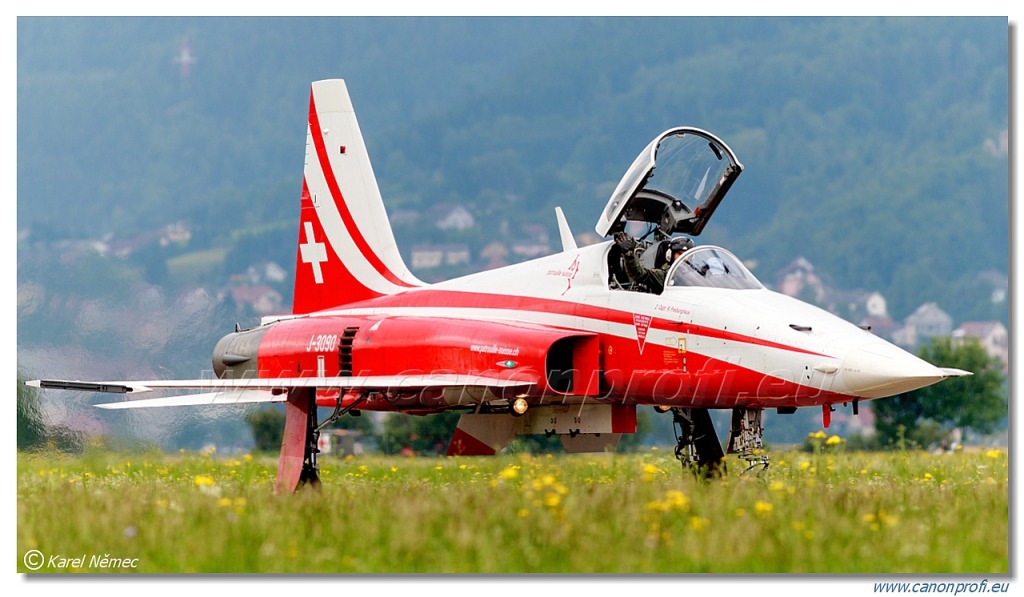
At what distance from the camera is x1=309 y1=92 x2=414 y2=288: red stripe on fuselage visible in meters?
16.3

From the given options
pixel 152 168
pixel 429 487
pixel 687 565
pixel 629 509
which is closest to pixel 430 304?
pixel 429 487

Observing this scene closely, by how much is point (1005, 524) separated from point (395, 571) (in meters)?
4.17

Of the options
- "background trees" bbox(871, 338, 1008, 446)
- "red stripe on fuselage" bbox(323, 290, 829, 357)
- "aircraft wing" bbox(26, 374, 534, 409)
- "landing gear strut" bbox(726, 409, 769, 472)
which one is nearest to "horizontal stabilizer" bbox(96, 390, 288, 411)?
"aircraft wing" bbox(26, 374, 534, 409)

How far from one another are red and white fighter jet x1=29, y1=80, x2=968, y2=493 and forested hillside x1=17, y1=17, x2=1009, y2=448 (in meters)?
91.7

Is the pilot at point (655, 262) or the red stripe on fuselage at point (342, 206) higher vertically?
the red stripe on fuselage at point (342, 206)

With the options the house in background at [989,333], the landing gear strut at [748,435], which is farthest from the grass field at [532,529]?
the house in background at [989,333]

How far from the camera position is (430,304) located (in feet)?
48.5

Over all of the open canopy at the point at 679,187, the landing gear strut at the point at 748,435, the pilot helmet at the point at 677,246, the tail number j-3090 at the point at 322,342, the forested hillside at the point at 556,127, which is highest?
the forested hillside at the point at 556,127

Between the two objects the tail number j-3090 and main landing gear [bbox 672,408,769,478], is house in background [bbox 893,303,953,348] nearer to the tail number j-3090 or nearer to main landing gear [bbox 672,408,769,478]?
main landing gear [bbox 672,408,769,478]

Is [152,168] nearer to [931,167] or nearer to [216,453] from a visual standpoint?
[931,167]

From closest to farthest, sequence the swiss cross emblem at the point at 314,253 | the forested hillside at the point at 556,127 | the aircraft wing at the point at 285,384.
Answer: the aircraft wing at the point at 285,384 → the swiss cross emblem at the point at 314,253 → the forested hillside at the point at 556,127

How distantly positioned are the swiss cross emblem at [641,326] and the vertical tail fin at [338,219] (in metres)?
4.43

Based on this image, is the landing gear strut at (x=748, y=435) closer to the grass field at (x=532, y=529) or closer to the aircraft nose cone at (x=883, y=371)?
the grass field at (x=532, y=529)

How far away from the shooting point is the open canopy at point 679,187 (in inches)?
506
